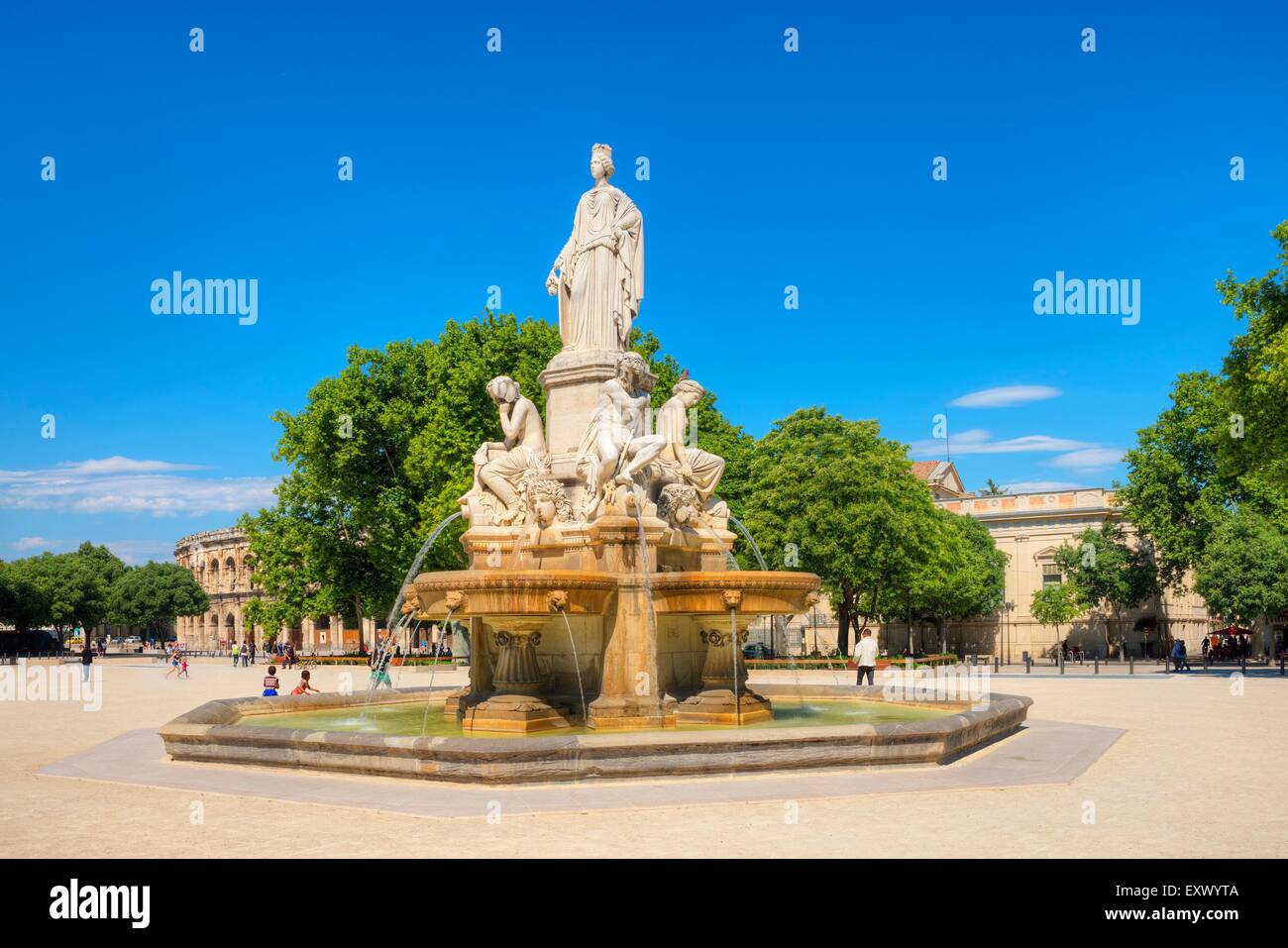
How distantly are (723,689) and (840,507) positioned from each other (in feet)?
103

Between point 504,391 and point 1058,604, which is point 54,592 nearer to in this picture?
point 1058,604

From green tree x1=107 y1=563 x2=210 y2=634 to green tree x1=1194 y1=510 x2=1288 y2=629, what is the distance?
265 ft

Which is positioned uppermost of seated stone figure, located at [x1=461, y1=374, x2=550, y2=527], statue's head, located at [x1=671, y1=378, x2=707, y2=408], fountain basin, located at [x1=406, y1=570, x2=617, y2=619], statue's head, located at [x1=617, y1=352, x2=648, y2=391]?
statue's head, located at [x1=617, y1=352, x2=648, y2=391]

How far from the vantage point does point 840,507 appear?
44875 millimetres

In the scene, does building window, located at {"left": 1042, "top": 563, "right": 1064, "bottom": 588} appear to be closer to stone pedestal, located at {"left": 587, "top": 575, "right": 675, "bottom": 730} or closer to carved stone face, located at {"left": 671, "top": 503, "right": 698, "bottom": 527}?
carved stone face, located at {"left": 671, "top": 503, "right": 698, "bottom": 527}

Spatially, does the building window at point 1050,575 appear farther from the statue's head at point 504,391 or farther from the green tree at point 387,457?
the statue's head at point 504,391

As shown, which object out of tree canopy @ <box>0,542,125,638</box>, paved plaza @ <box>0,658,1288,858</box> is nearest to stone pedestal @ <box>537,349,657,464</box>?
paved plaza @ <box>0,658,1288,858</box>

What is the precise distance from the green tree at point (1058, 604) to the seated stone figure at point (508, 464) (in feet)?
181

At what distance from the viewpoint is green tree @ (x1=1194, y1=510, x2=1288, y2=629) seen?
161 feet

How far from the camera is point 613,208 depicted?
17.0 meters

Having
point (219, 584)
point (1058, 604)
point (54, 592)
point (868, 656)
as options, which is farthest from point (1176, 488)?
point (219, 584)

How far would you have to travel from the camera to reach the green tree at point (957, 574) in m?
47.6

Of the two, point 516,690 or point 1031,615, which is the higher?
point 516,690
